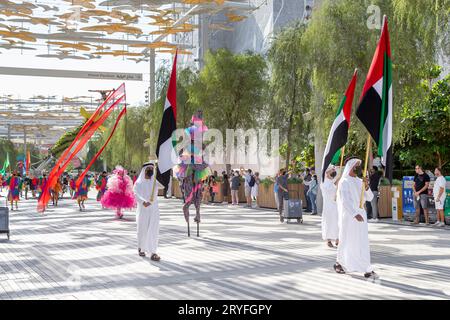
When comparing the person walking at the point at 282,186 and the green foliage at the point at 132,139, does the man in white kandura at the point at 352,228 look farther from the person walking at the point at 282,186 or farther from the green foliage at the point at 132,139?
the green foliage at the point at 132,139

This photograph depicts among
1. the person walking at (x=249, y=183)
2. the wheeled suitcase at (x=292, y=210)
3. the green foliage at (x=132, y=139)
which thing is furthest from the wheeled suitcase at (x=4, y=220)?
the green foliage at (x=132, y=139)

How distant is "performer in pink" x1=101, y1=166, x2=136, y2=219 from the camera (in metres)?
21.5

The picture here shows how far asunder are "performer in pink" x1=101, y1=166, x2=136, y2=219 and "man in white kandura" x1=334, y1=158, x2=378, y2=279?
12.8 metres

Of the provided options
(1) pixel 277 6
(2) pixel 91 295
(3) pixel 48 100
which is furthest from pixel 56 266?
(3) pixel 48 100

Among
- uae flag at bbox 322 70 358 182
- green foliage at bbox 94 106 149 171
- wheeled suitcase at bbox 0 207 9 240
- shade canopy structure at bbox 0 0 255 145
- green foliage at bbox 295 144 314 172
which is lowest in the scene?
wheeled suitcase at bbox 0 207 9 240

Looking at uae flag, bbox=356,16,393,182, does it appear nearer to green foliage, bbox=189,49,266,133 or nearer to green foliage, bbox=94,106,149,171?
green foliage, bbox=189,49,266,133

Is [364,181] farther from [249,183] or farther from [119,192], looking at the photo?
[249,183]

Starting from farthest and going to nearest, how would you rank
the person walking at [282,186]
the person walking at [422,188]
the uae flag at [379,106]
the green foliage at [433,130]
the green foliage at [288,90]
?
the green foliage at [433,130]
the green foliage at [288,90]
the person walking at [282,186]
the person walking at [422,188]
the uae flag at [379,106]

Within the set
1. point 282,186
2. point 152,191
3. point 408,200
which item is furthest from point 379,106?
point 408,200

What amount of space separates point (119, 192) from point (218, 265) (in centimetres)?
1108

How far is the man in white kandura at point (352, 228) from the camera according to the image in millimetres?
9414

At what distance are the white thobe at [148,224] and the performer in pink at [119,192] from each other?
9.21 meters

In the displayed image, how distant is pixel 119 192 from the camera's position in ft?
70.6

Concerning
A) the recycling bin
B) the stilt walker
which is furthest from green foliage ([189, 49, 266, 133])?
the stilt walker
